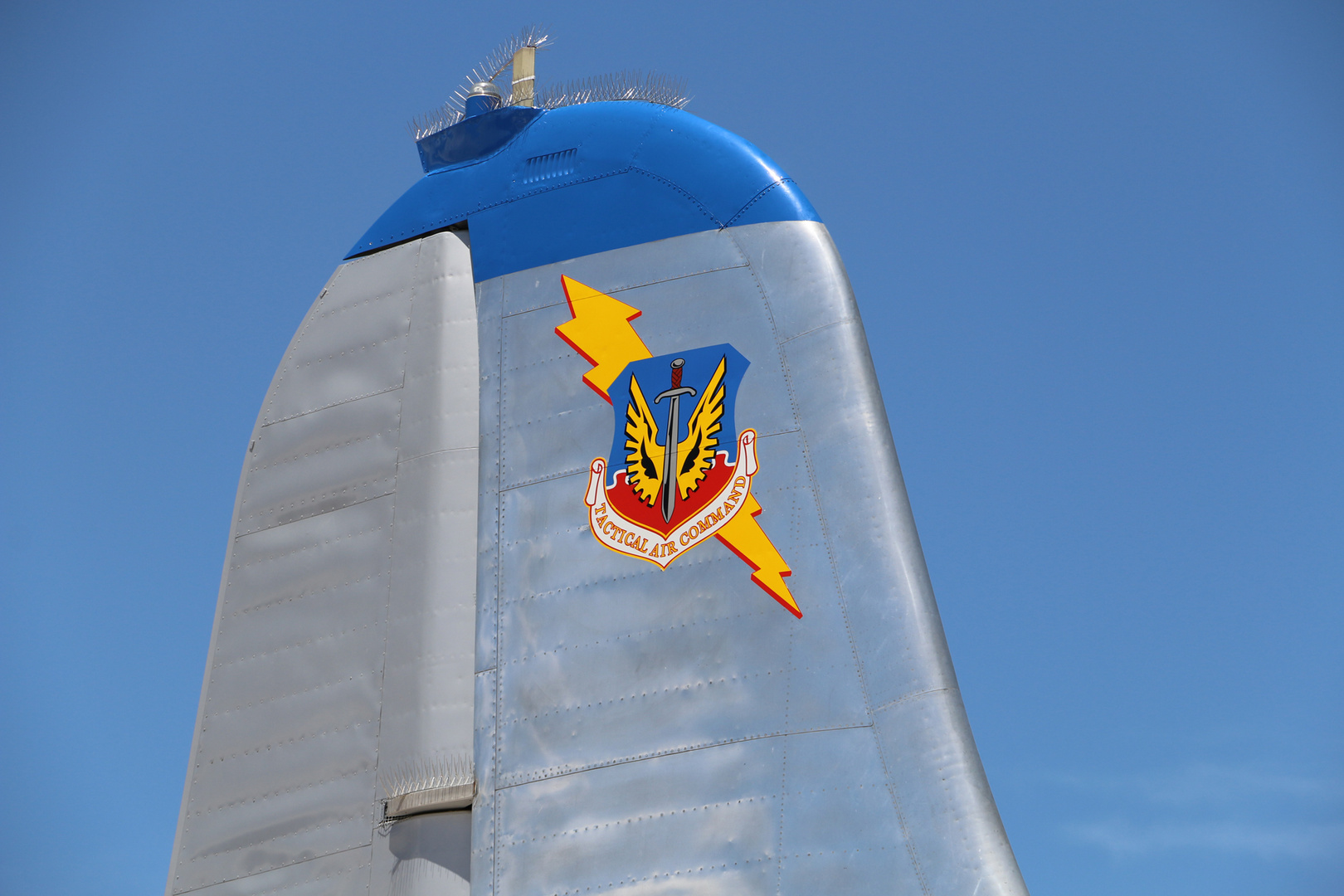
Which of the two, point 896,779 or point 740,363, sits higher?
point 740,363

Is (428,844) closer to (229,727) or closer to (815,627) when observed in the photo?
(229,727)

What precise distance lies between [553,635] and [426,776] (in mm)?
1159

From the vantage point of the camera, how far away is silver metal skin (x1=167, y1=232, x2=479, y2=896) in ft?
26.0

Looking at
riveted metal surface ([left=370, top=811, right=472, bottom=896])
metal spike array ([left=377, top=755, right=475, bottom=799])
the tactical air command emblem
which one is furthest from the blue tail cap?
riveted metal surface ([left=370, top=811, right=472, bottom=896])

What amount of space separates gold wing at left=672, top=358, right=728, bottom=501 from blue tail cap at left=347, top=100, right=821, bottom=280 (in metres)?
1.15

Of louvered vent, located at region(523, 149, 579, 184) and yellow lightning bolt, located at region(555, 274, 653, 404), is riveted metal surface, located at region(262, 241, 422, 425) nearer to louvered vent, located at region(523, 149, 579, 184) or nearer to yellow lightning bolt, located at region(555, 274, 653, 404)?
louvered vent, located at region(523, 149, 579, 184)

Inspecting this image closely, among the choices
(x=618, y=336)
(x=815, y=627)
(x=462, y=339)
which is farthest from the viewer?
(x=462, y=339)

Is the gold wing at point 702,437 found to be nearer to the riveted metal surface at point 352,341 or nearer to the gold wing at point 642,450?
the gold wing at point 642,450

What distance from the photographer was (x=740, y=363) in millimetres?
7824

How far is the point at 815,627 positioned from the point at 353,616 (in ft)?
10.9

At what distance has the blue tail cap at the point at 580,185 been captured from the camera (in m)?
8.36

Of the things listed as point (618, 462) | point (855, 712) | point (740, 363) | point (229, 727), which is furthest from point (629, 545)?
point (229, 727)

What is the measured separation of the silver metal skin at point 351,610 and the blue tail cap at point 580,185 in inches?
14.3

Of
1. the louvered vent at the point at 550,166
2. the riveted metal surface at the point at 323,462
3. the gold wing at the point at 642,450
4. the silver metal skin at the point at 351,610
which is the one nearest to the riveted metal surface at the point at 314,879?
the silver metal skin at the point at 351,610
